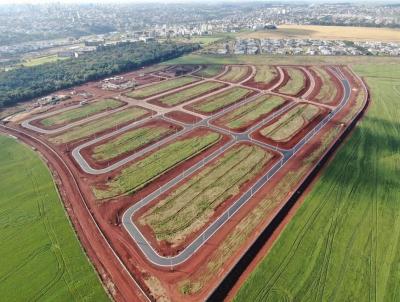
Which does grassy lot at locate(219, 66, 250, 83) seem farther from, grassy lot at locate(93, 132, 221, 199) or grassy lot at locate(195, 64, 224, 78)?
grassy lot at locate(93, 132, 221, 199)

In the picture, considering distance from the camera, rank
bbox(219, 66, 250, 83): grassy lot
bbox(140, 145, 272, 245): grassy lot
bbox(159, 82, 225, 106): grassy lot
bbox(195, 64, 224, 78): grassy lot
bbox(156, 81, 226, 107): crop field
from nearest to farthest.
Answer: bbox(140, 145, 272, 245): grassy lot, bbox(156, 81, 226, 107): crop field, bbox(159, 82, 225, 106): grassy lot, bbox(219, 66, 250, 83): grassy lot, bbox(195, 64, 224, 78): grassy lot

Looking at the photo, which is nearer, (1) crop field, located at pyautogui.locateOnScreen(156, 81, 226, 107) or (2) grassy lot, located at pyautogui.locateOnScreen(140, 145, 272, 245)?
(2) grassy lot, located at pyautogui.locateOnScreen(140, 145, 272, 245)

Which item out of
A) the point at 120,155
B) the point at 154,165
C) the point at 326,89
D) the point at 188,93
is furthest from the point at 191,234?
the point at 326,89

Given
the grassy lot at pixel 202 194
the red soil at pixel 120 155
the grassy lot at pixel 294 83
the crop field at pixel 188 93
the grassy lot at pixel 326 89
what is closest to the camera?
the grassy lot at pixel 202 194

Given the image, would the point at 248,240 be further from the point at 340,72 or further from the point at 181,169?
the point at 340,72

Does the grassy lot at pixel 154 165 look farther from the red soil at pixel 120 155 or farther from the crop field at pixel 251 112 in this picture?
the crop field at pixel 251 112

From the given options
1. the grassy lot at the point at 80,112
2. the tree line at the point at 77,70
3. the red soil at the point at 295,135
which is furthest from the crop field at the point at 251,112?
the tree line at the point at 77,70

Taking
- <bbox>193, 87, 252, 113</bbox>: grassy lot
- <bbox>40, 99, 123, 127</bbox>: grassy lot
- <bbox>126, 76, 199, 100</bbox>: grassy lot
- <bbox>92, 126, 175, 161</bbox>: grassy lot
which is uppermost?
<bbox>193, 87, 252, 113</bbox>: grassy lot

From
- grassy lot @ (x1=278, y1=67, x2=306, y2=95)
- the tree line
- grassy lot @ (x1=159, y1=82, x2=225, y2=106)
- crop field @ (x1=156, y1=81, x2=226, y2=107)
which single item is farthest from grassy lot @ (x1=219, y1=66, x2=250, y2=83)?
the tree line
